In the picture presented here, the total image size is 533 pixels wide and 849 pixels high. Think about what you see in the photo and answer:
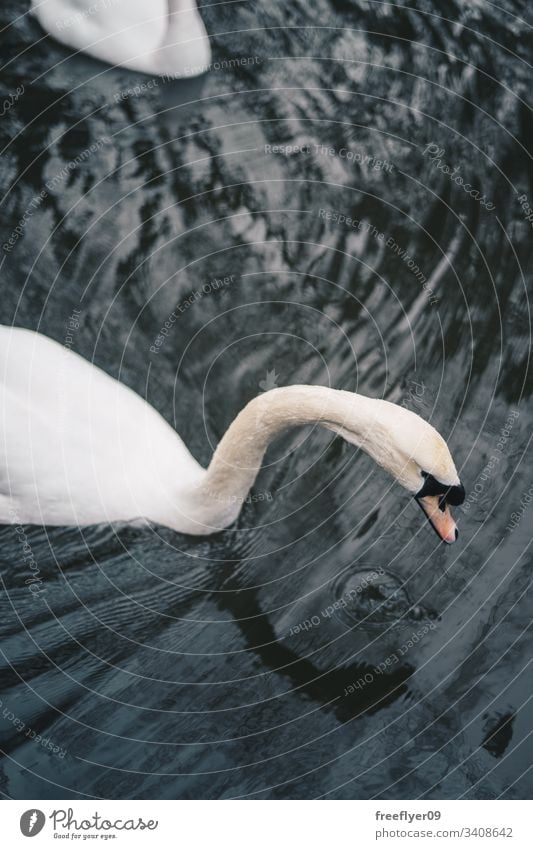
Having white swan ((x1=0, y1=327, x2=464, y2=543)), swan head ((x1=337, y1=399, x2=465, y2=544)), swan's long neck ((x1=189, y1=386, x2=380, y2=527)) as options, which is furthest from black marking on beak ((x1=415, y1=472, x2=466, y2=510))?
white swan ((x1=0, y1=327, x2=464, y2=543))

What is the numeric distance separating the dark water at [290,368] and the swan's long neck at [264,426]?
13.7 inches

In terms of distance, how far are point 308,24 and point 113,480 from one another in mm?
2991

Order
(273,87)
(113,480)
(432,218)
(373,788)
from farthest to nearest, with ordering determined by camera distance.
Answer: (273,87)
(432,218)
(113,480)
(373,788)

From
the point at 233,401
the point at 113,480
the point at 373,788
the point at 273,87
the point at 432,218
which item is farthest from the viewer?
the point at 273,87

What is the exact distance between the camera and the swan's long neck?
3525 millimetres

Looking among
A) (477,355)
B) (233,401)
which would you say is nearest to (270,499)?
(233,401)

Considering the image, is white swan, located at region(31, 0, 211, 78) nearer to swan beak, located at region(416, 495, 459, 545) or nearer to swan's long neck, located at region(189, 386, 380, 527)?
swan's long neck, located at region(189, 386, 380, 527)

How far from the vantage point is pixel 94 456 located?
166 inches

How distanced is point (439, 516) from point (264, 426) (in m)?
0.66

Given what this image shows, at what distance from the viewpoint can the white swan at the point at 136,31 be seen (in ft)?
18.0

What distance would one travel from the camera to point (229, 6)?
19.3 feet

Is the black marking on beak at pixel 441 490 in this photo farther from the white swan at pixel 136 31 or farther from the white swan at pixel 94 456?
the white swan at pixel 136 31

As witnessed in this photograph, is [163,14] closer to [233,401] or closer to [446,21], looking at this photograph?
[446,21]

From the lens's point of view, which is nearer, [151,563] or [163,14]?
[151,563]
